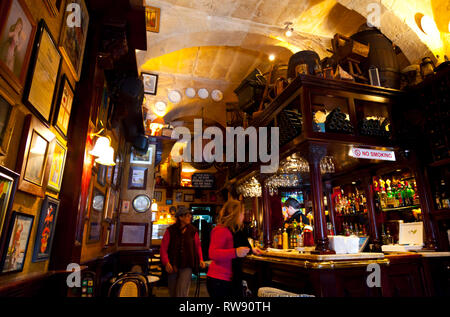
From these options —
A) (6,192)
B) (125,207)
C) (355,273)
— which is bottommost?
(355,273)

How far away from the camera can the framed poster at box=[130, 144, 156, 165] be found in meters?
7.06

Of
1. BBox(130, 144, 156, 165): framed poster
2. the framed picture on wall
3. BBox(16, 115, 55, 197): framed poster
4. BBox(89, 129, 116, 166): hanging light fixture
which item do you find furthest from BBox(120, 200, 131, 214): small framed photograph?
the framed picture on wall

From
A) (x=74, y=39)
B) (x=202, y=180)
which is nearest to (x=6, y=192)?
(x=74, y=39)

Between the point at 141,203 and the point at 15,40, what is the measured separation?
5507mm

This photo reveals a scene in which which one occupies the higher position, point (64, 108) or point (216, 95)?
point (216, 95)

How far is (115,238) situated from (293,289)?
441cm

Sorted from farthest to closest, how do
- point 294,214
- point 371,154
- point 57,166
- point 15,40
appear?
point 294,214
point 371,154
point 57,166
point 15,40

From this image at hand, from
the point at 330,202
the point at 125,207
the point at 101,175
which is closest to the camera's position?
the point at 101,175

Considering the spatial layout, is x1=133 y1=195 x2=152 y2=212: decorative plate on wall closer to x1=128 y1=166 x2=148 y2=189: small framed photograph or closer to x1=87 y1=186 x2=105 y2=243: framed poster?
x1=128 y1=166 x2=148 y2=189: small framed photograph

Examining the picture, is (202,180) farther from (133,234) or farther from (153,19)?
(153,19)

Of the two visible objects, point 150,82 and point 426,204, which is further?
point 150,82

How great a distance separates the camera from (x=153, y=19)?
545cm
